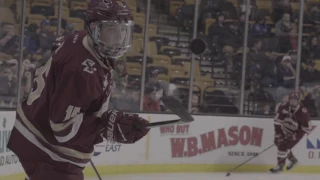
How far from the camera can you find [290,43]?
8.95 metres

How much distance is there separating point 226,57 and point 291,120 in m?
1.10

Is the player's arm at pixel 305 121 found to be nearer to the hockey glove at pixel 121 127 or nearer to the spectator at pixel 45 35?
the spectator at pixel 45 35

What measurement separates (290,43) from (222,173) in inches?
73.9

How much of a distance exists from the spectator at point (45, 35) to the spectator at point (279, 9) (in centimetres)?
328

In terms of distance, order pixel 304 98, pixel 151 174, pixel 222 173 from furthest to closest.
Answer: pixel 304 98
pixel 222 173
pixel 151 174

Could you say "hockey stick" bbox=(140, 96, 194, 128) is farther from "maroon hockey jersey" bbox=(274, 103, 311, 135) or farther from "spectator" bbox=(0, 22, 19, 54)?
"maroon hockey jersey" bbox=(274, 103, 311, 135)

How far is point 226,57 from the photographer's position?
28.3ft

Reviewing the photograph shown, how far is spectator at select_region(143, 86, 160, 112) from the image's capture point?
7773 mm

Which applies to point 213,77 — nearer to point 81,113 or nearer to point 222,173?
point 222,173

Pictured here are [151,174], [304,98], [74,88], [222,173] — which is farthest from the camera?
[304,98]

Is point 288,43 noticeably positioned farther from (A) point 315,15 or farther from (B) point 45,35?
(B) point 45,35

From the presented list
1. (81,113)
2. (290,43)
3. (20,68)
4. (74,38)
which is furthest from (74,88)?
(290,43)

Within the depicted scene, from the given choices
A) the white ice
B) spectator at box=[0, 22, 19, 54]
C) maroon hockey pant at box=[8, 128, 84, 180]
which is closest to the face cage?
maroon hockey pant at box=[8, 128, 84, 180]

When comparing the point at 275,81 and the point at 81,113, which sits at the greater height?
the point at 81,113
